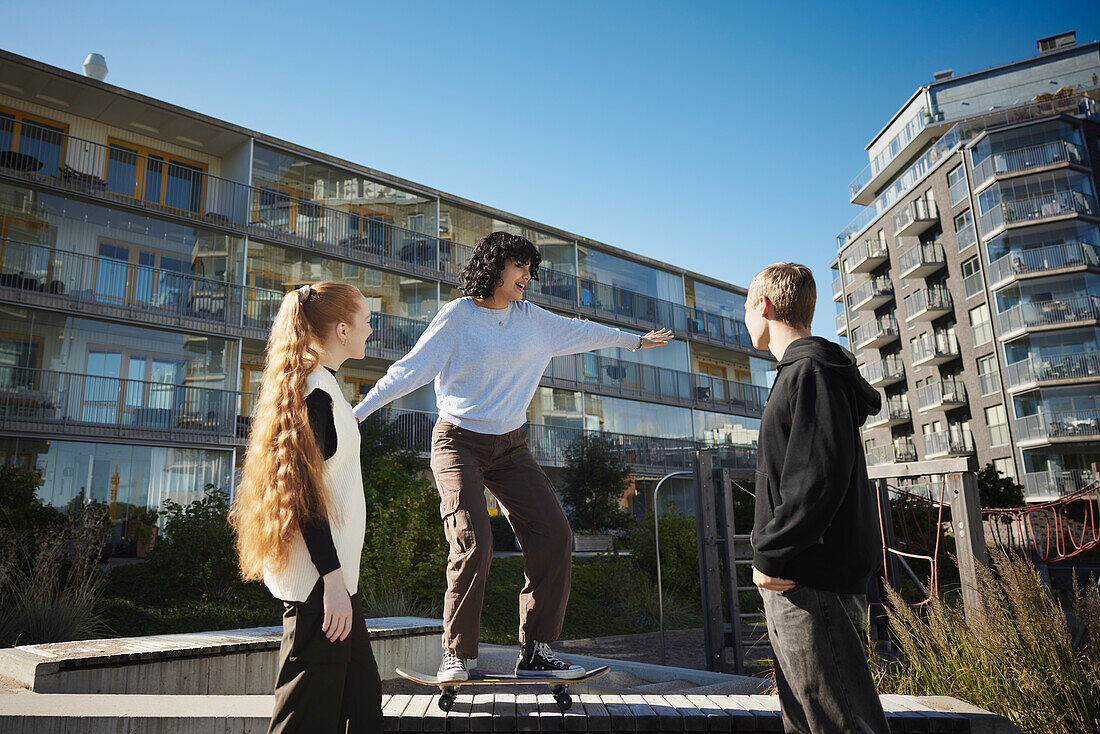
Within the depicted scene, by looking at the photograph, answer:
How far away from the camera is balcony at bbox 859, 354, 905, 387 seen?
4825cm

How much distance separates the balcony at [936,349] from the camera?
42.7 metres

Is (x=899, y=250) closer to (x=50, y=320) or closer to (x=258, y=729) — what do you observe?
(x=50, y=320)

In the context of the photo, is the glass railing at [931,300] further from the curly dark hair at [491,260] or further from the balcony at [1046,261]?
the curly dark hair at [491,260]

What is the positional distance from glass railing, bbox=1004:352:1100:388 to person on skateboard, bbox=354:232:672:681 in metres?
39.6

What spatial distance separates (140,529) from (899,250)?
44.8m

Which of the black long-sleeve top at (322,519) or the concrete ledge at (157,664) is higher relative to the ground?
the black long-sleeve top at (322,519)

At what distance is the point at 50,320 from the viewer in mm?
19672

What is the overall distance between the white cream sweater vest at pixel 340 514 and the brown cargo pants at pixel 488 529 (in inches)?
38.0

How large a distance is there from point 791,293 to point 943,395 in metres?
45.4

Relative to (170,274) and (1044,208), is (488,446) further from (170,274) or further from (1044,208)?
(1044,208)

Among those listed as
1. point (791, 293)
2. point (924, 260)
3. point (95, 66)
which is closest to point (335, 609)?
point (791, 293)

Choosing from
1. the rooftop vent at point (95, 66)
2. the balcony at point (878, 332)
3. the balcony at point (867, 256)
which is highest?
the balcony at point (867, 256)

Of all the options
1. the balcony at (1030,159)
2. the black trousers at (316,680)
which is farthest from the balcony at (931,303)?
the black trousers at (316,680)

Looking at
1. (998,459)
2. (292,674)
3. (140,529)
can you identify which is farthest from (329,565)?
(998,459)
